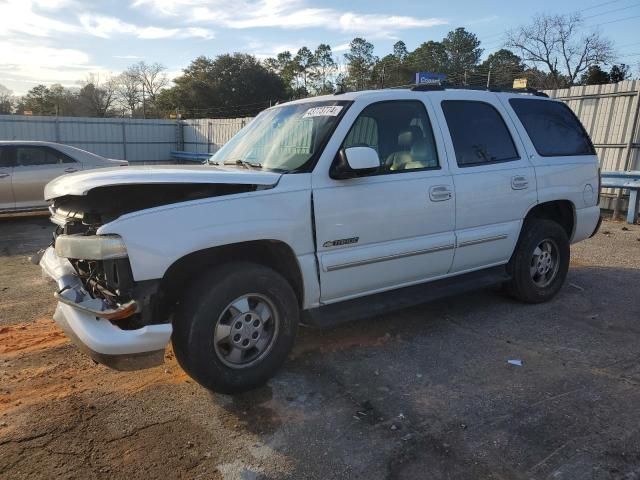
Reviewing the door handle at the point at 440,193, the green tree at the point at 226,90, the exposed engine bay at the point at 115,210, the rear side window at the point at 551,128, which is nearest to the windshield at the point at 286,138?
the exposed engine bay at the point at 115,210

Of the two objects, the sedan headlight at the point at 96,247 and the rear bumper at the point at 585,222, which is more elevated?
the sedan headlight at the point at 96,247

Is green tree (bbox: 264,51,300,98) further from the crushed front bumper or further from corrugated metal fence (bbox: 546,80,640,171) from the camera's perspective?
the crushed front bumper

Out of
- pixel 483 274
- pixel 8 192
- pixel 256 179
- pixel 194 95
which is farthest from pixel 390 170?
pixel 194 95

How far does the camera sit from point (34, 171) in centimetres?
1018

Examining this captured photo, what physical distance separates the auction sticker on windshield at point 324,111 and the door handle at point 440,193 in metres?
0.99

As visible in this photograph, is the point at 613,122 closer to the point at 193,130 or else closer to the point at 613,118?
the point at 613,118

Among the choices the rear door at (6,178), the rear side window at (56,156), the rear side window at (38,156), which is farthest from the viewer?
the rear side window at (56,156)

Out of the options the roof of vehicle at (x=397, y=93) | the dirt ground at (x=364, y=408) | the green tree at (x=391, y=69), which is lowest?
the dirt ground at (x=364, y=408)

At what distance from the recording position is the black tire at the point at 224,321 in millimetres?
3252

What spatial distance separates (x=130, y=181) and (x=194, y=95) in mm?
49808

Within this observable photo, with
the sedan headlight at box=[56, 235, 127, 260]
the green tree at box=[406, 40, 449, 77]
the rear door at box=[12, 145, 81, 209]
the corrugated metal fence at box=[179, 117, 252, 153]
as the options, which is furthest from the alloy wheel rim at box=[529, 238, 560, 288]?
the green tree at box=[406, 40, 449, 77]

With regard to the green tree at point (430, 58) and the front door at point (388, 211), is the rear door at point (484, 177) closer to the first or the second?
the front door at point (388, 211)

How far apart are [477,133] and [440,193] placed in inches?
33.5

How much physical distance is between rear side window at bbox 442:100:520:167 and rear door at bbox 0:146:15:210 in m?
8.84
